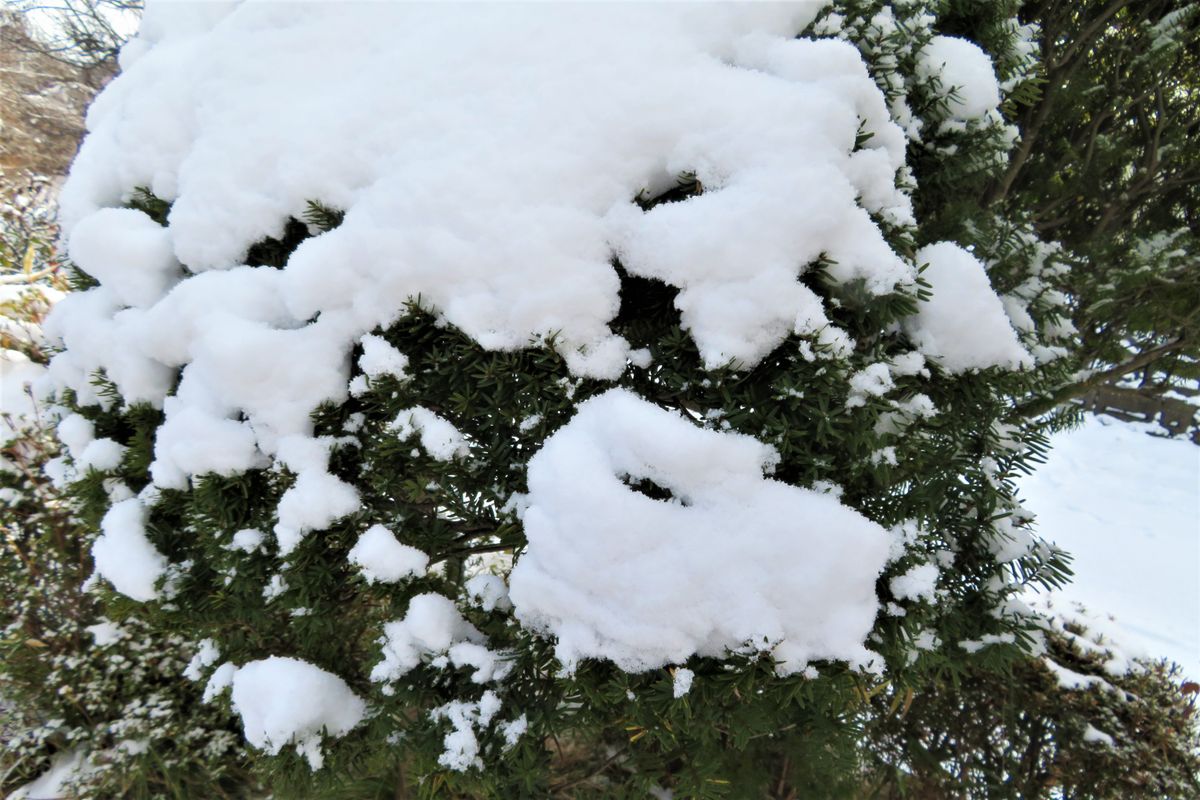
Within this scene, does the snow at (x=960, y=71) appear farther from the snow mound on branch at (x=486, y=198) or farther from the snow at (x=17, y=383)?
the snow at (x=17, y=383)

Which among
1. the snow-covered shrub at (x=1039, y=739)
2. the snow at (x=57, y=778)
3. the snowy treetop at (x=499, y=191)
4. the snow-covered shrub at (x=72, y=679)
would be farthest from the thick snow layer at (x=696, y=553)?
the snow at (x=57, y=778)

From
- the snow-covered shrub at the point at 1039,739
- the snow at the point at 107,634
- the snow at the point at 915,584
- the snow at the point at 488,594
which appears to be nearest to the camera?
the snow at the point at 915,584

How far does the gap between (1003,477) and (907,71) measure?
87cm

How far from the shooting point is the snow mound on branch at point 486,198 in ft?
3.17

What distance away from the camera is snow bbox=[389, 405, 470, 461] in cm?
107

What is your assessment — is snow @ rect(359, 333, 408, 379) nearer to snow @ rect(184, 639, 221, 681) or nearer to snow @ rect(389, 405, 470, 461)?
snow @ rect(389, 405, 470, 461)

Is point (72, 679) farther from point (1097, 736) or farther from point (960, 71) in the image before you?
point (1097, 736)

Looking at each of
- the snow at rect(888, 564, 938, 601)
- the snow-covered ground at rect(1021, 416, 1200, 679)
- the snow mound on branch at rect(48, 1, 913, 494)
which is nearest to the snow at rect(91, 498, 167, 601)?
the snow mound on branch at rect(48, 1, 913, 494)

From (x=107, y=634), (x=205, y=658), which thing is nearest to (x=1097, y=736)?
(x=205, y=658)

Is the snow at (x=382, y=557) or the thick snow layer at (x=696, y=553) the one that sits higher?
the thick snow layer at (x=696, y=553)

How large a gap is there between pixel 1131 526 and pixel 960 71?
18.9ft

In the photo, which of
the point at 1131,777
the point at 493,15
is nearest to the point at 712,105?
the point at 493,15

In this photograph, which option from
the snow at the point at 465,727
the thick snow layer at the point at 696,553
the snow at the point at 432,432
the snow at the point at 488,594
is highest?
the thick snow layer at the point at 696,553

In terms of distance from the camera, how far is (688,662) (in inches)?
38.1
